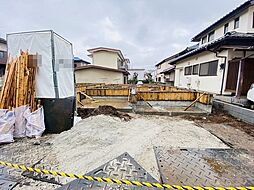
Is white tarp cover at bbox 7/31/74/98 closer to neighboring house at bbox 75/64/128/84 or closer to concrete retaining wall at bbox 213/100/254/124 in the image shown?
concrete retaining wall at bbox 213/100/254/124

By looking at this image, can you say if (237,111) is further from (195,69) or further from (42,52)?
(42,52)

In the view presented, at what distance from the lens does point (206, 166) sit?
2.54m

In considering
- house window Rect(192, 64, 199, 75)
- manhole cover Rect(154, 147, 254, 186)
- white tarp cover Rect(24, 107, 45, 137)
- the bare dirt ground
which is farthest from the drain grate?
house window Rect(192, 64, 199, 75)

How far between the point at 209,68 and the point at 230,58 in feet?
5.52

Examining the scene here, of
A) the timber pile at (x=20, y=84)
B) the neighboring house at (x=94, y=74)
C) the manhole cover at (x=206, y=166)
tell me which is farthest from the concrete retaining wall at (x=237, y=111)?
the neighboring house at (x=94, y=74)

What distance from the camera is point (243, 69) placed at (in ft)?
21.0

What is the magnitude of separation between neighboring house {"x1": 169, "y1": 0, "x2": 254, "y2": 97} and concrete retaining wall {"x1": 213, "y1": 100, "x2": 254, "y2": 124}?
2.67ft

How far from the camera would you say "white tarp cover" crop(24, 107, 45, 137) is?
354cm

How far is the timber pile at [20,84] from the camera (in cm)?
356

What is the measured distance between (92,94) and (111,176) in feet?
21.6

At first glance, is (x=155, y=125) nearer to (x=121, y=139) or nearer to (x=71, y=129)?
(x=121, y=139)

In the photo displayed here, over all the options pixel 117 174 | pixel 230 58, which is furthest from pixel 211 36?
pixel 117 174

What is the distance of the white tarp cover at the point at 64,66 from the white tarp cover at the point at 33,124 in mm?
742

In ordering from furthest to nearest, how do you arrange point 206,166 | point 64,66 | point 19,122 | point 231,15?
point 231,15 < point 64,66 < point 19,122 < point 206,166
